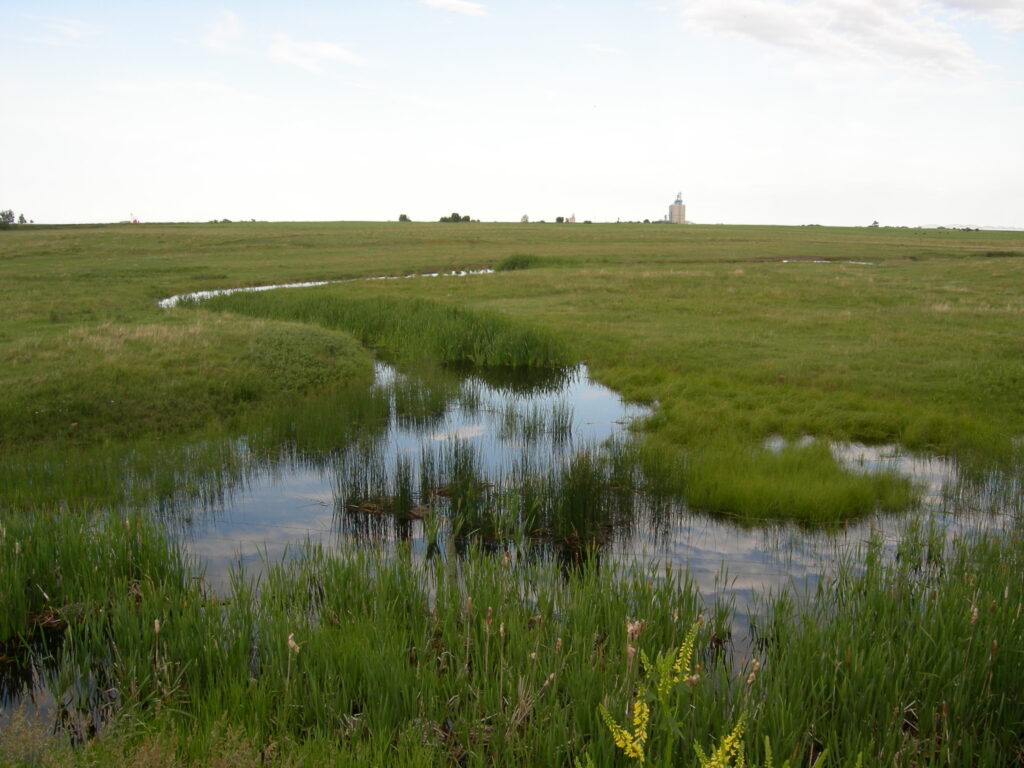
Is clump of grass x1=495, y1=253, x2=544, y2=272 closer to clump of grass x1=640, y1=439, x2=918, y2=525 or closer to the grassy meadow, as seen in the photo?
the grassy meadow

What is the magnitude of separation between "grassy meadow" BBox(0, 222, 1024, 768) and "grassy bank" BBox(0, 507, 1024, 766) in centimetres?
3

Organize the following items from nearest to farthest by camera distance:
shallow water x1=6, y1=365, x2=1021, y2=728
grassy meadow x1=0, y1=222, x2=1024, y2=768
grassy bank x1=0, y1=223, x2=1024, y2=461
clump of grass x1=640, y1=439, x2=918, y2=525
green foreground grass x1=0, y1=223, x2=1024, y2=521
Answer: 1. grassy meadow x1=0, y1=222, x2=1024, y2=768
2. shallow water x1=6, y1=365, x2=1021, y2=728
3. clump of grass x1=640, y1=439, x2=918, y2=525
4. green foreground grass x1=0, y1=223, x2=1024, y2=521
5. grassy bank x1=0, y1=223, x2=1024, y2=461

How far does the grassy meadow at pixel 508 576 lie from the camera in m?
4.73

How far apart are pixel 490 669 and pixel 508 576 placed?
4.12 ft

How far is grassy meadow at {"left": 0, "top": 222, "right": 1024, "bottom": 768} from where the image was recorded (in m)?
4.73

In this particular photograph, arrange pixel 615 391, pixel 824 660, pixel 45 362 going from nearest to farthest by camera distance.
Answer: pixel 824 660 → pixel 45 362 → pixel 615 391

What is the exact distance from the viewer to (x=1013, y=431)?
12.9 metres

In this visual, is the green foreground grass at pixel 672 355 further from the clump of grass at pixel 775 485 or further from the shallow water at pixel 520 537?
the shallow water at pixel 520 537

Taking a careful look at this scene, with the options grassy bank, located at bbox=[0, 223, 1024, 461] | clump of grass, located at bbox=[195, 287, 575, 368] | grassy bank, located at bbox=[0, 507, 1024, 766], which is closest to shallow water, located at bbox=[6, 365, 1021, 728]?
grassy bank, located at bbox=[0, 507, 1024, 766]

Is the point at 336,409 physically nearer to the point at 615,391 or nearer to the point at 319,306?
the point at 615,391

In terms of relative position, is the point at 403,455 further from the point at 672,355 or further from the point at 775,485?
the point at 672,355

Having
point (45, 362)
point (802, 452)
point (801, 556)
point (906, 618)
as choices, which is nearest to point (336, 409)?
point (45, 362)

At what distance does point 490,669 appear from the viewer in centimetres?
554

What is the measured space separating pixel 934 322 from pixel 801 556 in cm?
1699
